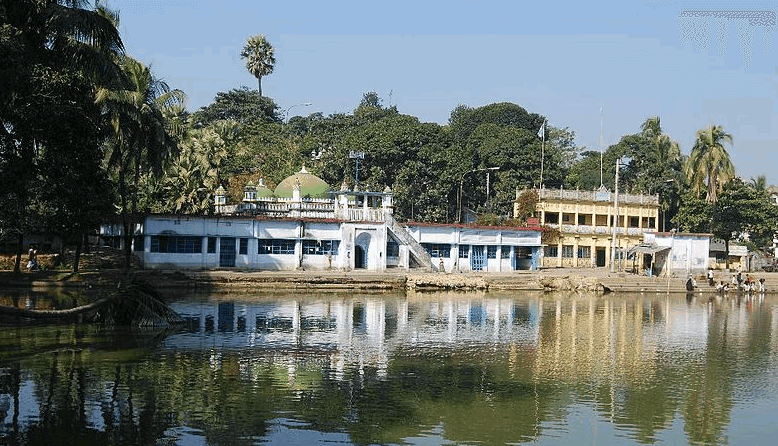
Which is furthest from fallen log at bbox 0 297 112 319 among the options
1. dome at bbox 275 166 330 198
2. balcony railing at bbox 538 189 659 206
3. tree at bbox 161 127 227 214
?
balcony railing at bbox 538 189 659 206

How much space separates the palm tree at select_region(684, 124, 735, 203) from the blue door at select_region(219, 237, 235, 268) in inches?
1831

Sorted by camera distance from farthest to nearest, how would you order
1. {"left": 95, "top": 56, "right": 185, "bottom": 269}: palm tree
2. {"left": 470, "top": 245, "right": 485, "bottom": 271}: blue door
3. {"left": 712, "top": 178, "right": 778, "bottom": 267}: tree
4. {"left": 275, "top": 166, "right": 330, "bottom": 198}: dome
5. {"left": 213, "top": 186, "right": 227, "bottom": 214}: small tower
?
{"left": 712, "top": 178, "right": 778, "bottom": 267}: tree, {"left": 275, "top": 166, "right": 330, "bottom": 198}: dome, {"left": 470, "top": 245, "right": 485, "bottom": 271}: blue door, {"left": 213, "top": 186, "right": 227, "bottom": 214}: small tower, {"left": 95, "top": 56, "right": 185, "bottom": 269}: palm tree

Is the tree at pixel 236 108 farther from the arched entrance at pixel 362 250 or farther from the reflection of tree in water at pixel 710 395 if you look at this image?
the reflection of tree in water at pixel 710 395

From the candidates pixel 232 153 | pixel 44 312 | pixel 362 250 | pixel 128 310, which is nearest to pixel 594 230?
pixel 362 250

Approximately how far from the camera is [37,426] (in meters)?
17.3

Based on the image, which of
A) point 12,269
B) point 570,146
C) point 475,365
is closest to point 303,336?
point 475,365

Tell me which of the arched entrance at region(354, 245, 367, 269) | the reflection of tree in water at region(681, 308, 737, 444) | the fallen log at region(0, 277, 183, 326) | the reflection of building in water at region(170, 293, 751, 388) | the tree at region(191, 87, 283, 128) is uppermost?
the tree at region(191, 87, 283, 128)

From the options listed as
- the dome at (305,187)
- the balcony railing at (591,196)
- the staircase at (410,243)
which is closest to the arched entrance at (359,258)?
the staircase at (410,243)

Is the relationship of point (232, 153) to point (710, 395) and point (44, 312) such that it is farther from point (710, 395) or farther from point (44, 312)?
point (710, 395)

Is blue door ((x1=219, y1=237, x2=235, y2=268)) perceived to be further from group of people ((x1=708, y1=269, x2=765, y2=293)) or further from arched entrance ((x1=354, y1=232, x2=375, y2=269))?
group of people ((x1=708, y1=269, x2=765, y2=293))

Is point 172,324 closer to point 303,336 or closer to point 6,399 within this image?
point 303,336

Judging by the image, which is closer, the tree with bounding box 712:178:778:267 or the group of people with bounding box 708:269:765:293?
the group of people with bounding box 708:269:765:293

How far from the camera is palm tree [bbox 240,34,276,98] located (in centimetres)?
11031

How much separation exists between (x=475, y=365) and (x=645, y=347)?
923 centimetres
